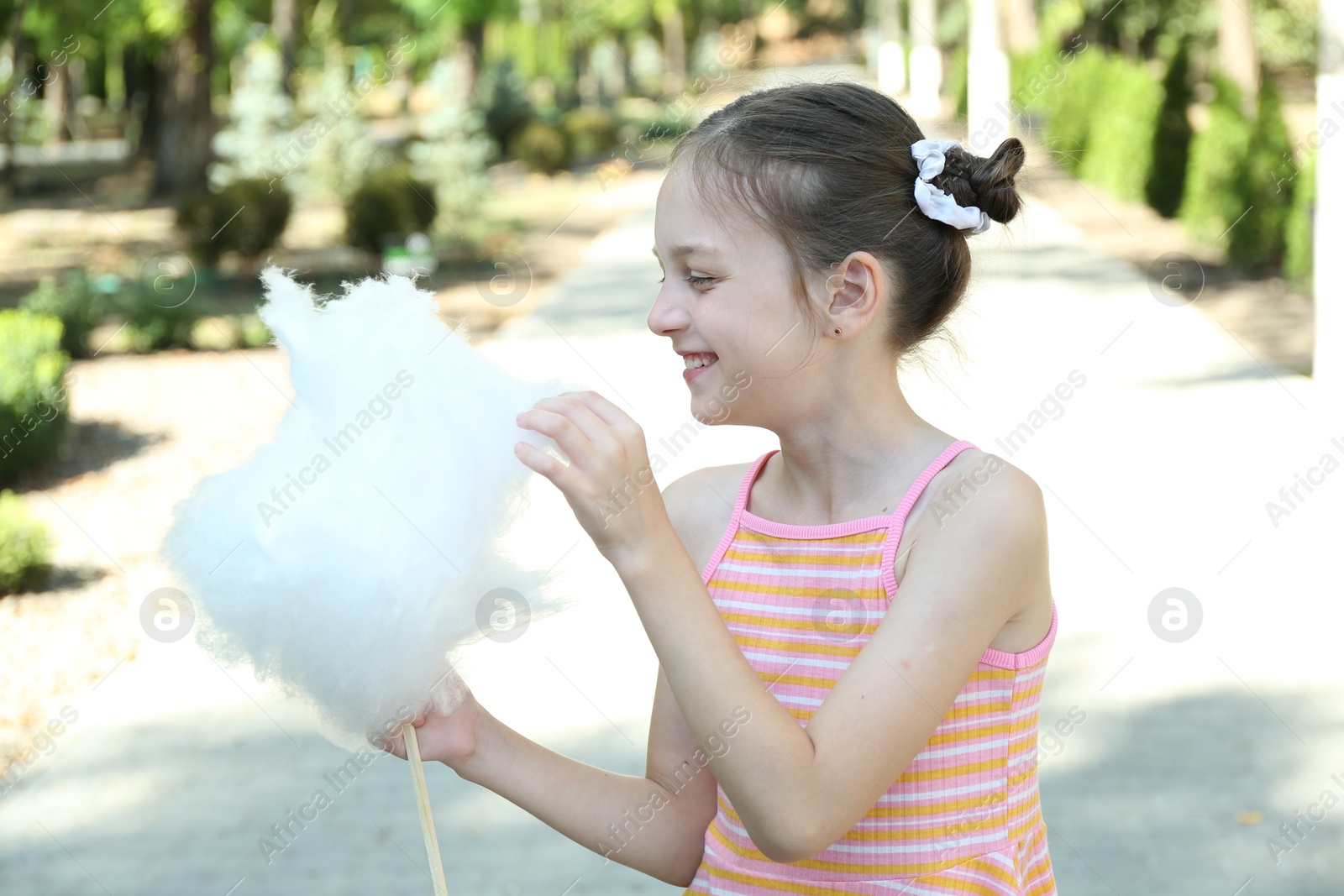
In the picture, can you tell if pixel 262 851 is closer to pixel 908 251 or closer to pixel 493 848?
pixel 493 848

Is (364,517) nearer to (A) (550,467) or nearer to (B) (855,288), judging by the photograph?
(A) (550,467)

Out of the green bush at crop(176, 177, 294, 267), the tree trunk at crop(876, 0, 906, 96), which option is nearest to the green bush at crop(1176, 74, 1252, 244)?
the green bush at crop(176, 177, 294, 267)

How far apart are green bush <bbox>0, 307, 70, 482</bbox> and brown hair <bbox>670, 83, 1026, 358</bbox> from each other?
736 cm

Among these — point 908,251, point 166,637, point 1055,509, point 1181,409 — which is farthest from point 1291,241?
point 908,251

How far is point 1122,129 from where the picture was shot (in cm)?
1798

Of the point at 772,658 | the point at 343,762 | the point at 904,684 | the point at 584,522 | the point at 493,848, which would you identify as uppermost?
the point at 584,522

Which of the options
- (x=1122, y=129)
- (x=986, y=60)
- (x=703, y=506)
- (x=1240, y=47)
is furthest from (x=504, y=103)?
(x=703, y=506)

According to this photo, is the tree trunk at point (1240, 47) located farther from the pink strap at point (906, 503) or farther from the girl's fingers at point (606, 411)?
the girl's fingers at point (606, 411)

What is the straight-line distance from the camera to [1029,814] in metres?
1.71

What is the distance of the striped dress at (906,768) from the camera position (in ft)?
5.30

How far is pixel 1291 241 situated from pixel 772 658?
11579mm

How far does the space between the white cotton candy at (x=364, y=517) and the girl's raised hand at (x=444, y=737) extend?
0.07 m

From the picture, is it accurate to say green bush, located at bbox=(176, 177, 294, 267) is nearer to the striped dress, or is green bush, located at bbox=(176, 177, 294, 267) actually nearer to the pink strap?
the striped dress

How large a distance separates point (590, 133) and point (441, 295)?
20371 mm
